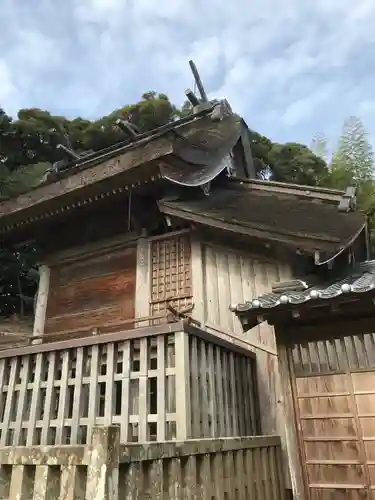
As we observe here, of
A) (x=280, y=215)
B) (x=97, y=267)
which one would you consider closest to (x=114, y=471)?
(x=280, y=215)

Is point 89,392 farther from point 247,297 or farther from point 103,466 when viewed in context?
point 247,297

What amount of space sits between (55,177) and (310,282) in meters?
4.96

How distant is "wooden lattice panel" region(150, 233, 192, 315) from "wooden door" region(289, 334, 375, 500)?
2.36 metres

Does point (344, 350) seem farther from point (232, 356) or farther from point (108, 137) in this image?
point (108, 137)

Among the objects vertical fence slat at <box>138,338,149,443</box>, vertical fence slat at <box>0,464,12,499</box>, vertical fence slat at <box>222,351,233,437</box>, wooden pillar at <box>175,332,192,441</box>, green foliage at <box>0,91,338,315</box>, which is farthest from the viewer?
green foliage at <box>0,91,338,315</box>

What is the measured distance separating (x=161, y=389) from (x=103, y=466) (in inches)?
83.0

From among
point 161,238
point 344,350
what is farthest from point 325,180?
point 344,350

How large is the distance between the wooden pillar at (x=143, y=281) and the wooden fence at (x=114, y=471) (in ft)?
12.1

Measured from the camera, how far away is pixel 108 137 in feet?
68.0

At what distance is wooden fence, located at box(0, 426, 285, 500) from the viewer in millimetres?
2420

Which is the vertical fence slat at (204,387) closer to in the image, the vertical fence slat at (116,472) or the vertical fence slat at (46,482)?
the vertical fence slat at (116,472)

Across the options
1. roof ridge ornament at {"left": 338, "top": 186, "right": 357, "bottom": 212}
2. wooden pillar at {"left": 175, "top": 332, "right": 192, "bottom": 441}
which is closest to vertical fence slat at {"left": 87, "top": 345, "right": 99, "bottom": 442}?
wooden pillar at {"left": 175, "top": 332, "right": 192, "bottom": 441}

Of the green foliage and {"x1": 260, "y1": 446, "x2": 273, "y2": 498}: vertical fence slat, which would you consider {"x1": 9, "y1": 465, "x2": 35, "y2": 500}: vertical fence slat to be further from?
the green foliage

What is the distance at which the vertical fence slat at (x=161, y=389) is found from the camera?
14.1 feet
